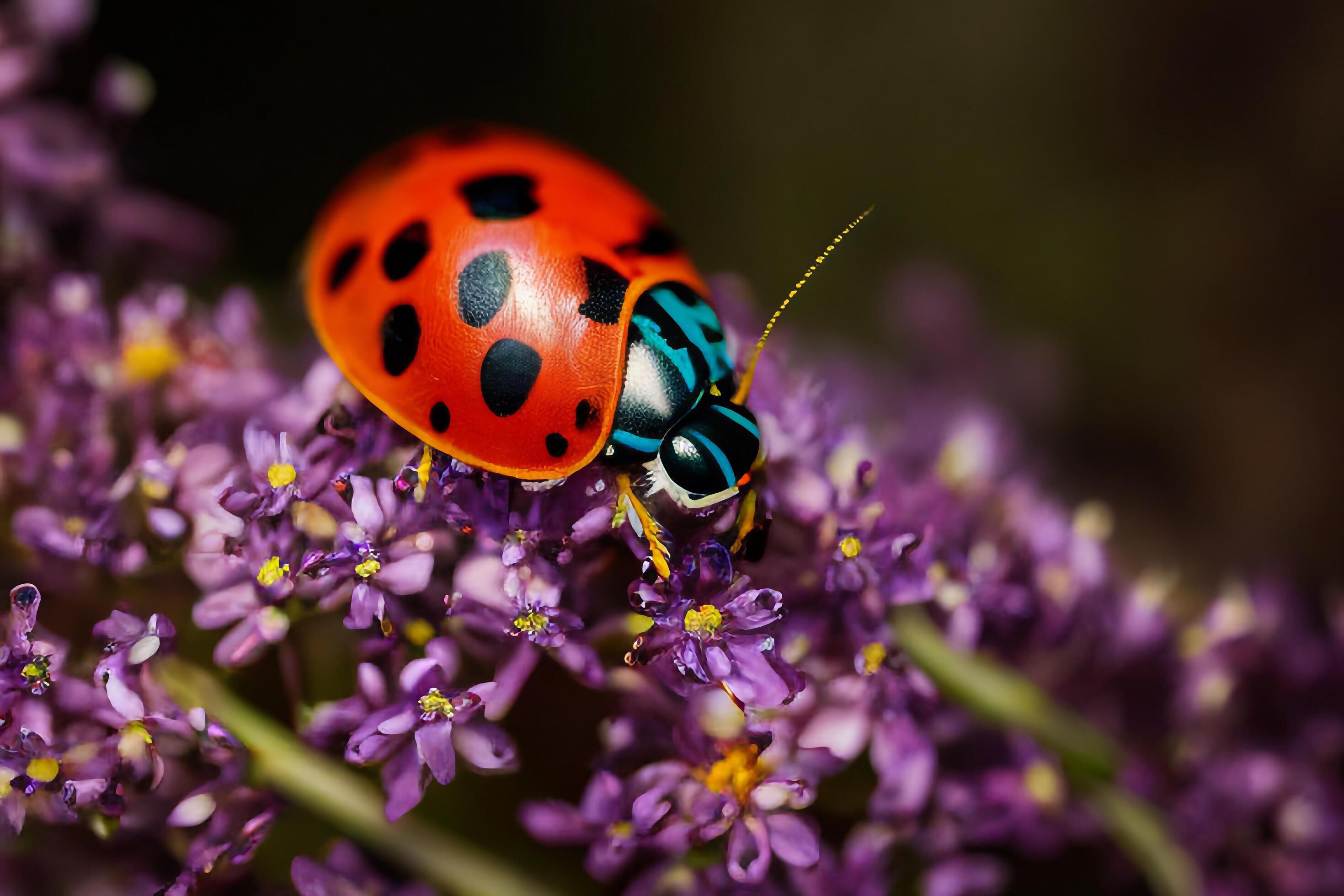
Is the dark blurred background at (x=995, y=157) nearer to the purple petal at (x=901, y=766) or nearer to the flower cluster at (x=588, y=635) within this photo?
the flower cluster at (x=588, y=635)

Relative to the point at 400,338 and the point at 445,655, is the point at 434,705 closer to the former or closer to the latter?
the point at 445,655

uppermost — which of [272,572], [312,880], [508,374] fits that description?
[508,374]

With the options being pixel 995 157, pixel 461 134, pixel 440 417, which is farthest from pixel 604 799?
pixel 995 157

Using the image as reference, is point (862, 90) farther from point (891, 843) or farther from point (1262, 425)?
point (891, 843)

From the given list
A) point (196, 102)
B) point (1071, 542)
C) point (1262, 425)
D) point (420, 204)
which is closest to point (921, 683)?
point (1071, 542)

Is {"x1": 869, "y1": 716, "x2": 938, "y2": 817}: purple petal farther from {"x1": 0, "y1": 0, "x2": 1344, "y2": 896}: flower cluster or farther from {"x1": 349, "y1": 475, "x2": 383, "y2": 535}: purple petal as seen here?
{"x1": 349, "y1": 475, "x2": 383, "y2": 535}: purple petal

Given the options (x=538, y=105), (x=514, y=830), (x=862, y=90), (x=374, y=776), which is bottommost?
(x=514, y=830)

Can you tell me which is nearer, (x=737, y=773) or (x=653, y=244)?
(x=737, y=773)
